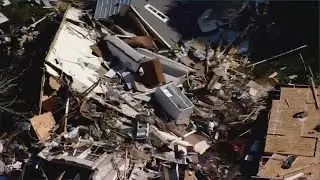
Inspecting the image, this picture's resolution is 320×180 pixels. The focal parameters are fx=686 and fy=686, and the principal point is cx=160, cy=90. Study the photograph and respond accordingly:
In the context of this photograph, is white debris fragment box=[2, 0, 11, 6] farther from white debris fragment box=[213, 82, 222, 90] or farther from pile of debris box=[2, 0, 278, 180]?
white debris fragment box=[213, 82, 222, 90]

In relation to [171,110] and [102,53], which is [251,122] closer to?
[171,110]

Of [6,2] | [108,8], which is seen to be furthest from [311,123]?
[6,2]

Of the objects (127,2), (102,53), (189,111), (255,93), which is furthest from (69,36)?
(255,93)

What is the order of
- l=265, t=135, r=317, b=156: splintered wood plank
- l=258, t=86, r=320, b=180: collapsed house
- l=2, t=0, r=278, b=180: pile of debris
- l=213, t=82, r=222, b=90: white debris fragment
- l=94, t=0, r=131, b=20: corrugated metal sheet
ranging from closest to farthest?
l=258, t=86, r=320, b=180: collapsed house
l=265, t=135, r=317, b=156: splintered wood plank
l=2, t=0, r=278, b=180: pile of debris
l=213, t=82, r=222, b=90: white debris fragment
l=94, t=0, r=131, b=20: corrugated metal sheet

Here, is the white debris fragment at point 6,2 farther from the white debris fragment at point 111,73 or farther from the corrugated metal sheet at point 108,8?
the white debris fragment at point 111,73

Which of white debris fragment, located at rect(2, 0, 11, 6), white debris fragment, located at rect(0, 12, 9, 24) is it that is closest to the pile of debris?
white debris fragment, located at rect(0, 12, 9, 24)

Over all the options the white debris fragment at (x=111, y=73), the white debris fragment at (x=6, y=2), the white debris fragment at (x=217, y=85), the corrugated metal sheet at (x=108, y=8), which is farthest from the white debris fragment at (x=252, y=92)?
the white debris fragment at (x=6, y=2)

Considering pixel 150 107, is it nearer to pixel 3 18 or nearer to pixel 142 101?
pixel 142 101
